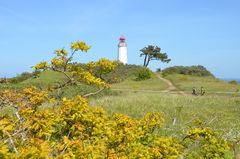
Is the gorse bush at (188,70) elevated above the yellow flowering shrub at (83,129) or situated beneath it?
elevated above

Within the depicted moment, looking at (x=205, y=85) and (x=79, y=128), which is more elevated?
Answer: (x=205, y=85)

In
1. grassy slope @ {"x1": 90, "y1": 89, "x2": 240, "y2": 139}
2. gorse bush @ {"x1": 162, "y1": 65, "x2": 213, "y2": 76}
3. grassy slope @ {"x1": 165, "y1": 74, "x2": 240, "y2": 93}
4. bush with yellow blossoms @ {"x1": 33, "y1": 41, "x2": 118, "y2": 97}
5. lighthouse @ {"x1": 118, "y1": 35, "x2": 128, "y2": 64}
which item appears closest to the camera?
bush with yellow blossoms @ {"x1": 33, "y1": 41, "x2": 118, "y2": 97}

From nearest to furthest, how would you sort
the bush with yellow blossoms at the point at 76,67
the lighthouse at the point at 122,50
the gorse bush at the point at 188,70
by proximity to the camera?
1. the bush with yellow blossoms at the point at 76,67
2. the gorse bush at the point at 188,70
3. the lighthouse at the point at 122,50

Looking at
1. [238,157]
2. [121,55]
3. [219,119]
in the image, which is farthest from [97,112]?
[121,55]

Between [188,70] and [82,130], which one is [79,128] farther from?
[188,70]

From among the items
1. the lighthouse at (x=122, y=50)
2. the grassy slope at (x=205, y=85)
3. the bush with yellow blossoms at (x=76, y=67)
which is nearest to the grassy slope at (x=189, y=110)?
the bush with yellow blossoms at (x=76, y=67)

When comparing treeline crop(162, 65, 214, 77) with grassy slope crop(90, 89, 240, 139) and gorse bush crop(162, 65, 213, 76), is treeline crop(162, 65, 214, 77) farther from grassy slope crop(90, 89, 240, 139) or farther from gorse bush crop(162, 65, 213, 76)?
grassy slope crop(90, 89, 240, 139)

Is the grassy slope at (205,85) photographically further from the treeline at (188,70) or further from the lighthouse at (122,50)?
the lighthouse at (122,50)

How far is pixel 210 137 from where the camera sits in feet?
19.1

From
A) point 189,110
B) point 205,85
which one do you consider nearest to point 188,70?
point 205,85

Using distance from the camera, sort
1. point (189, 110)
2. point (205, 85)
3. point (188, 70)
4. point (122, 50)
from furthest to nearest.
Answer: point (122, 50), point (188, 70), point (205, 85), point (189, 110)

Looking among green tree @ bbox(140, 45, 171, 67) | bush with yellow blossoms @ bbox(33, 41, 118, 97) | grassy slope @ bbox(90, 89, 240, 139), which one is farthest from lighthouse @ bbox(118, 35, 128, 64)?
bush with yellow blossoms @ bbox(33, 41, 118, 97)

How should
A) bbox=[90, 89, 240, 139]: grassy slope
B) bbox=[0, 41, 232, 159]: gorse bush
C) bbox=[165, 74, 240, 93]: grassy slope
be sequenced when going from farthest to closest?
bbox=[165, 74, 240, 93]: grassy slope → bbox=[90, 89, 240, 139]: grassy slope → bbox=[0, 41, 232, 159]: gorse bush

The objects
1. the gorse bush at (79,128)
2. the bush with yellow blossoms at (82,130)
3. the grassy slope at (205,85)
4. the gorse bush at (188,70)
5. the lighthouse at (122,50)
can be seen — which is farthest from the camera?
the lighthouse at (122,50)
